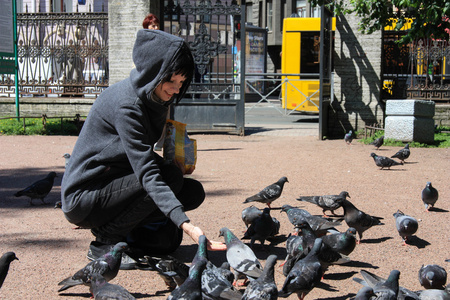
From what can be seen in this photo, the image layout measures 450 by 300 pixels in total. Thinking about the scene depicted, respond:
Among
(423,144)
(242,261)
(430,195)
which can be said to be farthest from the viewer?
(423,144)

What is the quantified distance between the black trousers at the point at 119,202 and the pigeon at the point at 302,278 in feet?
4.01

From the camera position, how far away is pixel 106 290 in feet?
12.1

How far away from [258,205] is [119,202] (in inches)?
131

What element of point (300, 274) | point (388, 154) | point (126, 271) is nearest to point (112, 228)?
point (126, 271)

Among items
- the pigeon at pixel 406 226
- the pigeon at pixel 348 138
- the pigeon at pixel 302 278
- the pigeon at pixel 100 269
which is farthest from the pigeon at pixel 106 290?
the pigeon at pixel 348 138

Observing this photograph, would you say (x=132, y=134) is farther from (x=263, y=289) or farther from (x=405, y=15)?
(x=405, y=15)

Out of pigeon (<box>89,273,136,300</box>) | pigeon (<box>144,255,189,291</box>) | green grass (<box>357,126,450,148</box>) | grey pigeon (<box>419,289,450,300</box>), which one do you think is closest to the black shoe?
pigeon (<box>144,255,189,291</box>)

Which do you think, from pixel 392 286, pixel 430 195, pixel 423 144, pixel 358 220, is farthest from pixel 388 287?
pixel 423 144

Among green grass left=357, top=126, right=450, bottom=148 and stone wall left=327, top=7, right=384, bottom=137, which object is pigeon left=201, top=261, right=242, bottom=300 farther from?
stone wall left=327, top=7, right=384, bottom=137

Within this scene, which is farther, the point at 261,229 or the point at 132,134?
the point at 261,229

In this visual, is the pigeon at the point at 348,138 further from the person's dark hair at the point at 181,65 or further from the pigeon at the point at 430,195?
the person's dark hair at the point at 181,65

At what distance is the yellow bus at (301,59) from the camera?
1992 centimetres

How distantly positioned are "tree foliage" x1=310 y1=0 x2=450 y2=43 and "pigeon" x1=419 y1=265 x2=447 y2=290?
7.07 m

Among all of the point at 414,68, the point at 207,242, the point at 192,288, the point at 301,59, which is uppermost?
the point at 301,59
